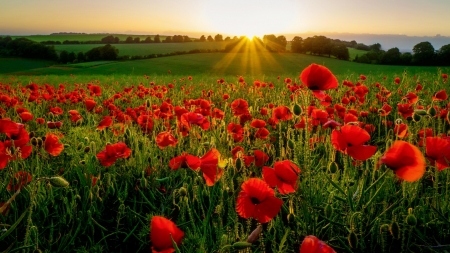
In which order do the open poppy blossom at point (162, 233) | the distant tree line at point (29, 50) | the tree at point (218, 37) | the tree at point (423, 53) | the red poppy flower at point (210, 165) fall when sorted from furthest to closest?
the tree at point (218, 37)
the distant tree line at point (29, 50)
the tree at point (423, 53)
the red poppy flower at point (210, 165)
the open poppy blossom at point (162, 233)

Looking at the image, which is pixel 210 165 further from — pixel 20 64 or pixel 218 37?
pixel 218 37

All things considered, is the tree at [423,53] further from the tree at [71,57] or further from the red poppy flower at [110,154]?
the tree at [71,57]

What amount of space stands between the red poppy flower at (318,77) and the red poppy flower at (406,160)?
50cm

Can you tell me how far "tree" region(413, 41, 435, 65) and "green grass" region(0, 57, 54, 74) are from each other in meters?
43.1

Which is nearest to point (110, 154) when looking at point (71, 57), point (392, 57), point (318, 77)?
point (318, 77)

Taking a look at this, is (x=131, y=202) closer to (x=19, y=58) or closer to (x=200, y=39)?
(x=19, y=58)

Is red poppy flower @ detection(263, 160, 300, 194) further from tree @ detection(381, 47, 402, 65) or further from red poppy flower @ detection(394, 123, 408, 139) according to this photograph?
tree @ detection(381, 47, 402, 65)

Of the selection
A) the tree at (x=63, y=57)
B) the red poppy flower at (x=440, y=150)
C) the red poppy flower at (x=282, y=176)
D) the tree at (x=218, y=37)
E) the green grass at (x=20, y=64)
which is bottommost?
the green grass at (x=20, y=64)

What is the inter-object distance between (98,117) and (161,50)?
4595 cm

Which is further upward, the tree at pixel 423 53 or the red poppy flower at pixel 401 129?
the tree at pixel 423 53

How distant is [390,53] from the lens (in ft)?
131

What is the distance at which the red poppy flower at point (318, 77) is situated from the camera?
5.28ft

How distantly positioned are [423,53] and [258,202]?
41254 millimetres

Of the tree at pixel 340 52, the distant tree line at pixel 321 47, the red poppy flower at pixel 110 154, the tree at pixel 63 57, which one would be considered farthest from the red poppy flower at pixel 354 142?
the tree at pixel 63 57
